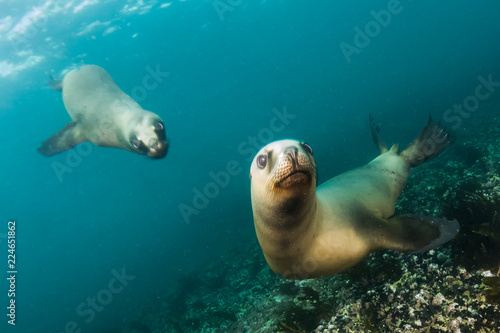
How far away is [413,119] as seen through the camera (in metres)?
18.0

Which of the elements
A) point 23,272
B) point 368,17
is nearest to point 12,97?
point 23,272

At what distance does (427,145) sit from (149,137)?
4280mm

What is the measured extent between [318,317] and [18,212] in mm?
76692

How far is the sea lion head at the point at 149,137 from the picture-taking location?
502 cm

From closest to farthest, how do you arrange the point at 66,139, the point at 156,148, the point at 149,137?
the point at 156,148 < the point at 149,137 < the point at 66,139

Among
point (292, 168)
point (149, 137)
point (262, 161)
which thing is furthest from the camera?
point (149, 137)

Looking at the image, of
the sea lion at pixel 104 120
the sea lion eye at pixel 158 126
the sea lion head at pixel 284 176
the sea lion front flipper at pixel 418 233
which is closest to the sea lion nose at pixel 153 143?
the sea lion at pixel 104 120

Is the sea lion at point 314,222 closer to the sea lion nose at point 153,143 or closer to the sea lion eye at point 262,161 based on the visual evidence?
the sea lion eye at point 262,161

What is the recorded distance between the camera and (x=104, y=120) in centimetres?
644

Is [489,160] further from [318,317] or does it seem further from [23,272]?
[23,272]

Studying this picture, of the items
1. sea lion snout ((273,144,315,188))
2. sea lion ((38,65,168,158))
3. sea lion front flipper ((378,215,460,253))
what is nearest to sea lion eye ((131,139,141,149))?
sea lion ((38,65,168,158))

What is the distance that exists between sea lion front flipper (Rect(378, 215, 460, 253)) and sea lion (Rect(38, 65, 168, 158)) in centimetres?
369

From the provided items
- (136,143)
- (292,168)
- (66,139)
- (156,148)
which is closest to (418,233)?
(292,168)

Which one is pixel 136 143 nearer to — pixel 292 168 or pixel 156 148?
pixel 156 148
